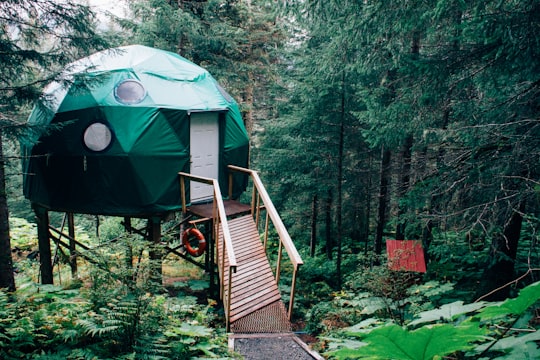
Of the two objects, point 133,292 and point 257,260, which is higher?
point 133,292

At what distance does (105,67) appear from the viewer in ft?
30.8

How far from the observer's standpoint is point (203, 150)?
1003cm

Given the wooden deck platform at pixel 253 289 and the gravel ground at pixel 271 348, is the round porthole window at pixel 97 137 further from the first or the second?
the gravel ground at pixel 271 348

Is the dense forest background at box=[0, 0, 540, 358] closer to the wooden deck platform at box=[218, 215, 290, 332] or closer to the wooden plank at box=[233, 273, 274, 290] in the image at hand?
the wooden deck platform at box=[218, 215, 290, 332]

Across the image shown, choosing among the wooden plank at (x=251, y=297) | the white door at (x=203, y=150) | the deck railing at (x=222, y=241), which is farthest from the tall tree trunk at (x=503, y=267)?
the white door at (x=203, y=150)

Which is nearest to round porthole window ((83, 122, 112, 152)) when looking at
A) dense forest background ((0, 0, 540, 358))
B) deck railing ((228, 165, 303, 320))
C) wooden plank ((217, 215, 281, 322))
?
dense forest background ((0, 0, 540, 358))

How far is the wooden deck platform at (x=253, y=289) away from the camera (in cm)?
684

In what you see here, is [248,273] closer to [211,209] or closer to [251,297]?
[251,297]

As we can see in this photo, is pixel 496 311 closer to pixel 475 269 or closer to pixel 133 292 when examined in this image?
pixel 133 292

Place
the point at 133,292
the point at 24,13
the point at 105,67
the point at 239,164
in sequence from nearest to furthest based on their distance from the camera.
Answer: the point at 133,292 < the point at 24,13 < the point at 105,67 < the point at 239,164

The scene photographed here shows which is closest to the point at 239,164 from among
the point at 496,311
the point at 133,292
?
the point at 133,292

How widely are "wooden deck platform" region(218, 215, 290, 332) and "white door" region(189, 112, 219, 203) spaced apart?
1.84m

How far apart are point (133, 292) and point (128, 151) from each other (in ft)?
15.3

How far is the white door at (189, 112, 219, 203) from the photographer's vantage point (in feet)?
32.0
